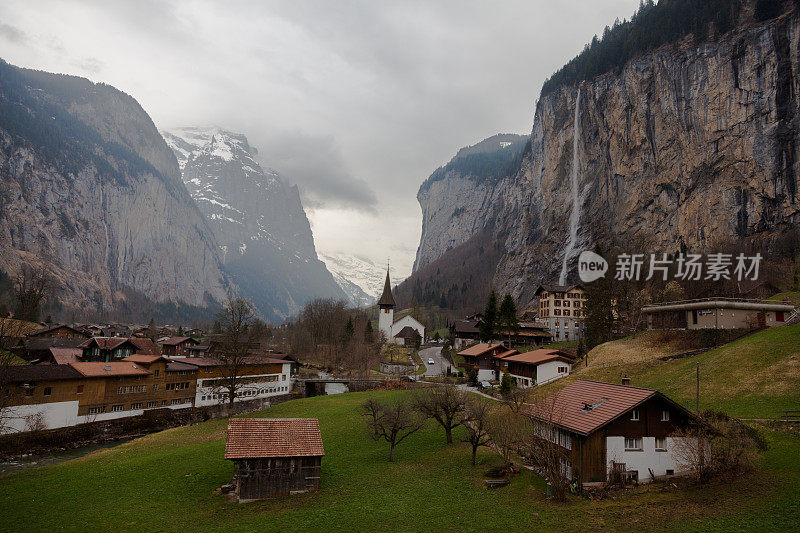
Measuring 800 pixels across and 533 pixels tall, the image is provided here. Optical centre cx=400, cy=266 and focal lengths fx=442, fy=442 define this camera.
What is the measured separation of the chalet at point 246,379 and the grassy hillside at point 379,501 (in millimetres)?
31383

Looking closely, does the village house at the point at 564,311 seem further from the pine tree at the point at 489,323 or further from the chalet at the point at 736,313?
the chalet at the point at 736,313

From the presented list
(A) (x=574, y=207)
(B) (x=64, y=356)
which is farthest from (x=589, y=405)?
(A) (x=574, y=207)

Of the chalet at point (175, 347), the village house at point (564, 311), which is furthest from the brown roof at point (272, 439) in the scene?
the village house at point (564, 311)

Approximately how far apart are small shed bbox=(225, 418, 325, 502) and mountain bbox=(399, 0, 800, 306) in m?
103

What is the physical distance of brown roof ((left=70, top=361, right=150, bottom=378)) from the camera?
53.1 meters

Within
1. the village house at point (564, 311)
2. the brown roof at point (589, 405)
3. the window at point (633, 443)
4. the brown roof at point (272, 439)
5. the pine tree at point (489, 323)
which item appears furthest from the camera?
the village house at point (564, 311)

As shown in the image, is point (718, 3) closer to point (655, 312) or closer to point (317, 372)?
point (655, 312)

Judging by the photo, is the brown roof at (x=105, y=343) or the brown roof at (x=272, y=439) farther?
the brown roof at (x=105, y=343)

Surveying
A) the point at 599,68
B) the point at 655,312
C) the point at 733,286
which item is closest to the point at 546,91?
the point at 599,68

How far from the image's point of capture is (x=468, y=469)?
29016 millimetres

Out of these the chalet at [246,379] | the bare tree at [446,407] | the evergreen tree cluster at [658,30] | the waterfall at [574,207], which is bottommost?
the chalet at [246,379]

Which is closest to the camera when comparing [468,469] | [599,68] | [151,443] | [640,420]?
[640,420]

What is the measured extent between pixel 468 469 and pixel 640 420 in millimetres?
10974

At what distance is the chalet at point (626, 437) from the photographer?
2425cm
